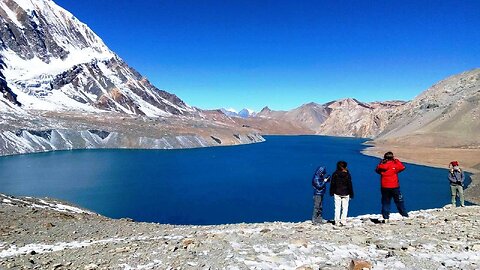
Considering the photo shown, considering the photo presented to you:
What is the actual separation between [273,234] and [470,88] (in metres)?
215

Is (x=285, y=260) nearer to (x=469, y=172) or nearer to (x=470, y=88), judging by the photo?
(x=469, y=172)

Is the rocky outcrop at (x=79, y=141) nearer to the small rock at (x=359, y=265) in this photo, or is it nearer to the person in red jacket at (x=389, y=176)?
the person in red jacket at (x=389, y=176)

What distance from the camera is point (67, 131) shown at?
151750mm

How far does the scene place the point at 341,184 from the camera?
51.9 ft

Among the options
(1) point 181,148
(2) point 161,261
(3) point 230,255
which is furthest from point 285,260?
(1) point 181,148

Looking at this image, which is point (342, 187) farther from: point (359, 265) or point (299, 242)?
point (359, 265)

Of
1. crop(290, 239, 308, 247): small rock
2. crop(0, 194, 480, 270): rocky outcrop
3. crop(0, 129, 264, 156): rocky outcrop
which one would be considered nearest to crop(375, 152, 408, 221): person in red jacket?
crop(0, 194, 480, 270): rocky outcrop

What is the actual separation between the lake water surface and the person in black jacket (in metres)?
31.2

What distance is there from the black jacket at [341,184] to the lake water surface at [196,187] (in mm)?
31304

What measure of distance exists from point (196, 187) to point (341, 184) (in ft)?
192


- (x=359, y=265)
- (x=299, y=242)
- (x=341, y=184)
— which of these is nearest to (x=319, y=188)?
(x=341, y=184)

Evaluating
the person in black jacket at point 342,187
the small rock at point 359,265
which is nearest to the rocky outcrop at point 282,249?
the small rock at point 359,265

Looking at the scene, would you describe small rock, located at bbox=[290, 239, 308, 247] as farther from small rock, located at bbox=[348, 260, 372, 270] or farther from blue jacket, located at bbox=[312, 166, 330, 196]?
blue jacket, located at bbox=[312, 166, 330, 196]

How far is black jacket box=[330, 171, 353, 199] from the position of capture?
1571cm
